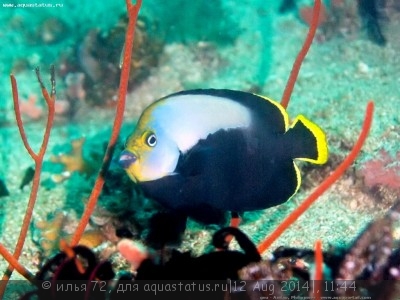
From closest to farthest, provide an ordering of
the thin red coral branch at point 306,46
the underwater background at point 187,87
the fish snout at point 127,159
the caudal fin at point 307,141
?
the fish snout at point 127,159
the caudal fin at point 307,141
the thin red coral branch at point 306,46
the underwater background at point 187,87

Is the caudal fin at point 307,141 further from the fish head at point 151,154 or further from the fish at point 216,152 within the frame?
the fish head at point 151,154

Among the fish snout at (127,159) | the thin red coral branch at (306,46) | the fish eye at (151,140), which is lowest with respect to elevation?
the fish snout at (127,159)

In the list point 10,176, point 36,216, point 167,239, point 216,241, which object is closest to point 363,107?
point 167,239

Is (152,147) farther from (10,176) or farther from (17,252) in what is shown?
(10,176)

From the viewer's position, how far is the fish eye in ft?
5.67

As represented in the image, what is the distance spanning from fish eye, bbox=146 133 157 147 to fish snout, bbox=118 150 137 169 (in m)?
0.08

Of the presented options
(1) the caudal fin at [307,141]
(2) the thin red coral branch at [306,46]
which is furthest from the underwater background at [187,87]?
(2) the thin red coral branch at [306,46]

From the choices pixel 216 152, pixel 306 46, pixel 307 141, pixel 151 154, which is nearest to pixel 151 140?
pixel 151 154

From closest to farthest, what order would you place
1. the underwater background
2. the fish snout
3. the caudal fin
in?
1. the fish snout
2. the caudal fin
3. the underwater background

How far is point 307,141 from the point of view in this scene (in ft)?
6.15

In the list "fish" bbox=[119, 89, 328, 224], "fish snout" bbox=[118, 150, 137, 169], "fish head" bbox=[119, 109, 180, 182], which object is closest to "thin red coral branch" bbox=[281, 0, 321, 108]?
"fish" bbox=[119, 89, 328, 224]

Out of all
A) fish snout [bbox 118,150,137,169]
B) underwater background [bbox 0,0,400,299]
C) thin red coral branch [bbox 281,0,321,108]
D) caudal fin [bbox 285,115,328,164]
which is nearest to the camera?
fish snout [bbox 118,150,137,169]

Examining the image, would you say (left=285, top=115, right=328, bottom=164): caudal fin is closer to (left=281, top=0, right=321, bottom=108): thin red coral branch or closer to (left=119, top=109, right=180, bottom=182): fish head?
(left=281, top=0, right=321, bottom=108): thin red coral branch

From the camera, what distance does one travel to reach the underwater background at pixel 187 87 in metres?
2.82
